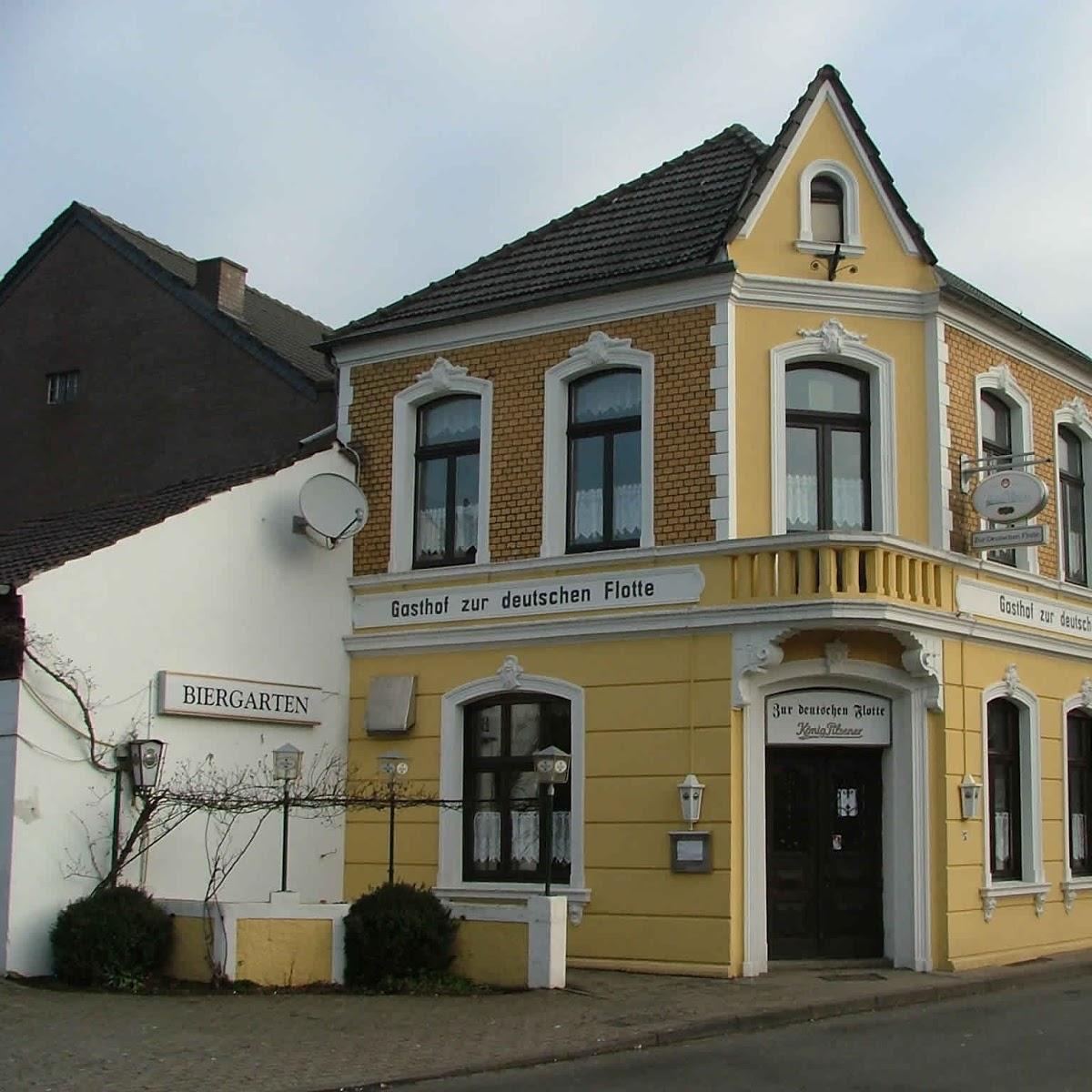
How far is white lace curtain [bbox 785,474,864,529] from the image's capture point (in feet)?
58.9

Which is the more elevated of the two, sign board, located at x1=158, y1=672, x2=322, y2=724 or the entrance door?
sign board, located at x1=158, y1=672, x2=322, y2=724

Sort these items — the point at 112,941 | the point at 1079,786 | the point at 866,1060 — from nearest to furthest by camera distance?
1. the point at 866,1060
2. the point at 112,941
3. the point at 1079,786

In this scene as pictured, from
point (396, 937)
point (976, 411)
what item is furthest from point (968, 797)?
point (396, 937)

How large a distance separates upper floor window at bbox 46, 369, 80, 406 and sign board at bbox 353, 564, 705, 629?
6910mm

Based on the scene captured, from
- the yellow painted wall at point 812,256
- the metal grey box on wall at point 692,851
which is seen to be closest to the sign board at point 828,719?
the metal grey box on wall at point 692,851

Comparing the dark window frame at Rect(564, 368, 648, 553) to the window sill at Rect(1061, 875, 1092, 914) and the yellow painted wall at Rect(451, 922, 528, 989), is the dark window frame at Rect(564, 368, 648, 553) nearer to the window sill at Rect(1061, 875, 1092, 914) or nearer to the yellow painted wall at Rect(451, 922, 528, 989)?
the yellow painted wall at Rect(451, 922, 528, 989)

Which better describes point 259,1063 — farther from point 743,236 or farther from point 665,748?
point 743,236

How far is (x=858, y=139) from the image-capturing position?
1866 centimetres

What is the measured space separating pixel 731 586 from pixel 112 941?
7006 mm

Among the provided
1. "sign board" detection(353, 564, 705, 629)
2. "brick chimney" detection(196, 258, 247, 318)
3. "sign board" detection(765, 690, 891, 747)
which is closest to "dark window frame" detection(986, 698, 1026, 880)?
"sign board" detection(765, 690, 891, 747)

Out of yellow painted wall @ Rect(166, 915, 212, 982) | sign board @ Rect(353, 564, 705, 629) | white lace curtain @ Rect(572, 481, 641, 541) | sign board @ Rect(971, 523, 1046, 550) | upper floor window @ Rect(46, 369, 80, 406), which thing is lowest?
yellow painted wall @ Rect(166, 915, 212, 982)

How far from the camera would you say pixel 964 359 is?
62.2 ft

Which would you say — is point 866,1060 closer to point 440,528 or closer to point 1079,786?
point 440,528

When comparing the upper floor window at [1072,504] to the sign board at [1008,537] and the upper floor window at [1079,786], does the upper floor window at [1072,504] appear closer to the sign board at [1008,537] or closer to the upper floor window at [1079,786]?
the upper floor window at [1079,786]
